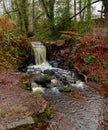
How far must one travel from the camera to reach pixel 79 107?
26.7 ft

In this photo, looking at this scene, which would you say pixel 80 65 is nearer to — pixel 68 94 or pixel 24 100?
pixel 68 94

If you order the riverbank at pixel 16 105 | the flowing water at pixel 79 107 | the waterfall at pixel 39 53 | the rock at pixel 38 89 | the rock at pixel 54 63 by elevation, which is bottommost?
the flowing water at pixel 79 107

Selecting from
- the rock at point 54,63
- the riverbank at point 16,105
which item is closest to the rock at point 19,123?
the riverbank at point 16,105

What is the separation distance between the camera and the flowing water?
6902mm

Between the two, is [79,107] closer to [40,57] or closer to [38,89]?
[38,89]

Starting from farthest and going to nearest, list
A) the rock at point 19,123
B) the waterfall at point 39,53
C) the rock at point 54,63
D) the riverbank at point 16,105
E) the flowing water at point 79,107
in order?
the waterfall at point 39,53, the rock at point 54,63, the flowing water at point 79,107, the riverbank at point 16,105, the rock at point 19,123

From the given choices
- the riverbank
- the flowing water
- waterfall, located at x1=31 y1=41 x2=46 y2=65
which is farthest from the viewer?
waterfall, located at x1=31 y1=41 x2=46 y2=65

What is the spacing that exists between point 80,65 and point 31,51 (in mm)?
3632

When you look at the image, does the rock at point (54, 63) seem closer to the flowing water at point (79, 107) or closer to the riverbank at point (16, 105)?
the flowing water at point (79, 107)

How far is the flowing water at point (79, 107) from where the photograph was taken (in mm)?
6902

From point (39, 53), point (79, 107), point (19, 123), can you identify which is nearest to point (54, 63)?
point (39, 53)

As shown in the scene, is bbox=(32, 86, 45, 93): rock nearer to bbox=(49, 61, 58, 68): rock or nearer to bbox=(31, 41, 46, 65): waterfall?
bbox=(49, 61, 58, 68): rock

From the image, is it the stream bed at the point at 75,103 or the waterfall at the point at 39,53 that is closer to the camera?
the stream bed at the point at 75,103

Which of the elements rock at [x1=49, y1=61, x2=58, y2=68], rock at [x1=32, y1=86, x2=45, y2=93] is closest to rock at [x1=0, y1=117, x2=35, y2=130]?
rock at [x1=32, y1=86, x2=45, y2=93]
